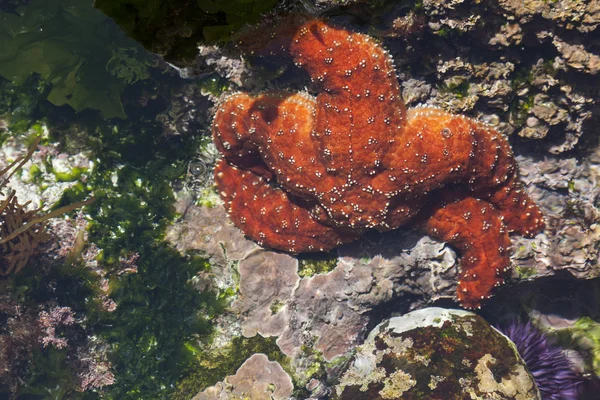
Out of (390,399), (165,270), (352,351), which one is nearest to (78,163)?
(165,270)

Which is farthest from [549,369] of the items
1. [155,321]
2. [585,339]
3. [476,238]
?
[155,321]

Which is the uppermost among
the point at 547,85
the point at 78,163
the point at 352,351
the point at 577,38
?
the point at 577,38

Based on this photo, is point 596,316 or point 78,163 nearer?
point 78,163

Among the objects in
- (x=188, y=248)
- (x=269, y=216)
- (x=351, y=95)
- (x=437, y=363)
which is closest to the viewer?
(x=351, y=95)

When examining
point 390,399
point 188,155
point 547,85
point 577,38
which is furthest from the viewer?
point 188,155

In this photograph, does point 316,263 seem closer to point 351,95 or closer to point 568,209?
point 351,95

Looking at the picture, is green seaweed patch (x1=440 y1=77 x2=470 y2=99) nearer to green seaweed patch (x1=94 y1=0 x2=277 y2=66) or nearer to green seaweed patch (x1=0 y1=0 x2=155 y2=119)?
green seaweed patch (x1=94 y1=0 x2=277 y2=66)

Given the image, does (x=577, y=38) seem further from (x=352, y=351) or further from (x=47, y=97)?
(x=47, y=97)
